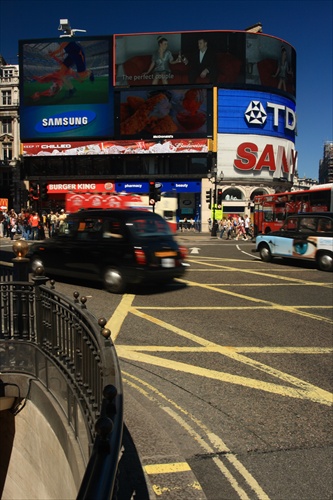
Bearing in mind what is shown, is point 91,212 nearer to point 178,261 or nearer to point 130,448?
point 178,261

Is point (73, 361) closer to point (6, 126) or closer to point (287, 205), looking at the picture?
point (287, 205)

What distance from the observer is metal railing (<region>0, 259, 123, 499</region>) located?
1.61 m

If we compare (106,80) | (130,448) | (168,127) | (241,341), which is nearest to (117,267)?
(241,341)

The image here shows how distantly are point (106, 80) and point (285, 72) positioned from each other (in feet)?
68.0

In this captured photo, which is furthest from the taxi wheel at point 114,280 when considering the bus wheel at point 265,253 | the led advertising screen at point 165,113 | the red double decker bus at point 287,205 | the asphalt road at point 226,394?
the led advertising screen at point 165,113

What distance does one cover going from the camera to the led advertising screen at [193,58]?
46.8m

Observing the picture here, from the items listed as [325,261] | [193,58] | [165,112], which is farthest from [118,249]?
[193,58]

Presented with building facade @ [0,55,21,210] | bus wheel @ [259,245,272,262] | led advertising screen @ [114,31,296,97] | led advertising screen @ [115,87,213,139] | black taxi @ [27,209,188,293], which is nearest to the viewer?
black taxi @ [27,209,188,293]

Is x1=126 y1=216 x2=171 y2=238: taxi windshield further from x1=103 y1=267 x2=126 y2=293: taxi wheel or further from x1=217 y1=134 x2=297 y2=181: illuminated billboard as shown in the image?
x1=217 y1=134 x2=297 y2=181: illuminated billboard

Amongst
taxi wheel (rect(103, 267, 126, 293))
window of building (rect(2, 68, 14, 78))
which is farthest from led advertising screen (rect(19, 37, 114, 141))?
taxi wheel (rect(103, 267, 126, 293))

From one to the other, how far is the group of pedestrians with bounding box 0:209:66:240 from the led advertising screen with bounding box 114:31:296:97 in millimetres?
24094

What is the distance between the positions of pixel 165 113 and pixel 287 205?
25.1 metres

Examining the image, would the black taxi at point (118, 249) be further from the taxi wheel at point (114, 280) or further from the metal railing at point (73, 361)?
the metal railing at point (73, 361)

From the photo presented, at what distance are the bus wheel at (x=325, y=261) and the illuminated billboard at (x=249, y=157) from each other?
112 ft
